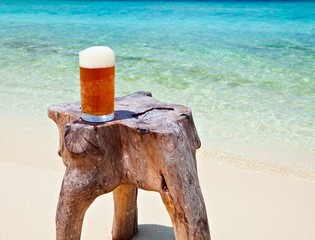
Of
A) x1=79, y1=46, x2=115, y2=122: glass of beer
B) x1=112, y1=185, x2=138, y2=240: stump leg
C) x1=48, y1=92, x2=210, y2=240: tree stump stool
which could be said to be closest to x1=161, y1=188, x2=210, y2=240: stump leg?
x1=48, y1=92, x2=210, y2=240: tree stump stool

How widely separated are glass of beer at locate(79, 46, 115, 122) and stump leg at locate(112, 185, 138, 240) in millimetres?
569

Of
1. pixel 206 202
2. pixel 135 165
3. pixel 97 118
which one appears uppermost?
pixel 97 118

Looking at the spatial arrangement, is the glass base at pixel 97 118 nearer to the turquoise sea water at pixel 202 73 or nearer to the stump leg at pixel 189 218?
the stump leg at pixel 189 218

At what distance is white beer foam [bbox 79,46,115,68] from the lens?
1610mm

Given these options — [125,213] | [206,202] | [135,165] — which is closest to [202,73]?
[206,202]

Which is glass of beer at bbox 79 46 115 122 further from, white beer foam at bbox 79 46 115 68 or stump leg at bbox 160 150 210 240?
stump leg at bbox 160 150 210 240

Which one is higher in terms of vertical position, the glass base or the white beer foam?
the white beer foam

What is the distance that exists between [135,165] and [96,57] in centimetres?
42

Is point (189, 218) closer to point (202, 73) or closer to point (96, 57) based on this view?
point (96, 57)

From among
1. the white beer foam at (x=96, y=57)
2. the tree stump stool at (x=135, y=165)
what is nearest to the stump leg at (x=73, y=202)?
the tree stump stool at (x=135, y=165)

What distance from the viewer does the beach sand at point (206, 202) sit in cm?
248

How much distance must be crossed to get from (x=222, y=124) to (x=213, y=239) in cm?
219

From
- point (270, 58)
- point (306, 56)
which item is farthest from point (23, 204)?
point (306, 56)

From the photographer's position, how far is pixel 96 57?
161cm
